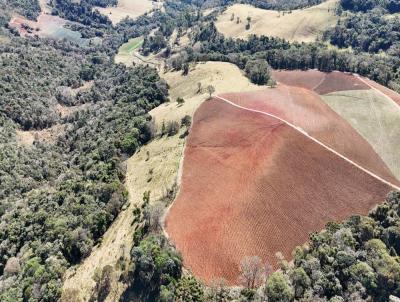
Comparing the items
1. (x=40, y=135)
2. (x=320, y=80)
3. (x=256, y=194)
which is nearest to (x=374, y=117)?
(x=320, y=80)

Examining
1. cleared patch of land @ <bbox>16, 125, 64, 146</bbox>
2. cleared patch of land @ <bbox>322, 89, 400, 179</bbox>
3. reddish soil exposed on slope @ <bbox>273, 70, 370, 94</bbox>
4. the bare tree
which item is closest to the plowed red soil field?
cleared patch of land @ <bbox>322, 89, 400, 179</bbox>

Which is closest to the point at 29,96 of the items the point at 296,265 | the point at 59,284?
the point at 59,284

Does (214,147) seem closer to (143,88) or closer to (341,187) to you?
(341,187)

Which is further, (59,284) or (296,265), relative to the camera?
(59,284)

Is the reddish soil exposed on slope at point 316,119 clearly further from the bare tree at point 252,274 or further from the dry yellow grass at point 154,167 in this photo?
the bare tree at point 252,274

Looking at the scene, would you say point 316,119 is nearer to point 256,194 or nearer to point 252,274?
point 256,194

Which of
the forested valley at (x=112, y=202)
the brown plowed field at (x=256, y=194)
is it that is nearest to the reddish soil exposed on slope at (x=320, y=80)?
the forested valley at (x=112, y=202)
